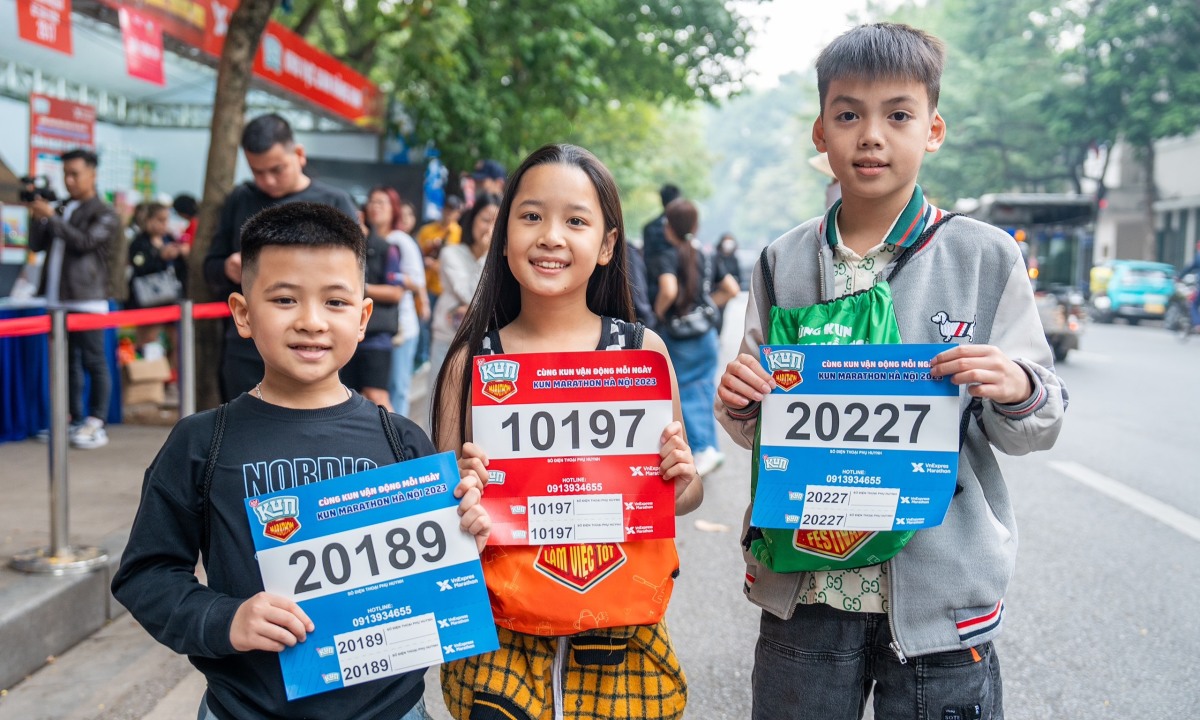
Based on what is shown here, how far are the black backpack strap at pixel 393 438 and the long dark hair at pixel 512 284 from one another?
194 mm

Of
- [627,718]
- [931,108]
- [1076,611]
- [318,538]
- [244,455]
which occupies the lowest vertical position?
[1076,611]

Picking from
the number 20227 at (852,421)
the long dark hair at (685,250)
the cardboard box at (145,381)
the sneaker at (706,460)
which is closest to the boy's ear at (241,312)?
the number 20227 at (852,421)

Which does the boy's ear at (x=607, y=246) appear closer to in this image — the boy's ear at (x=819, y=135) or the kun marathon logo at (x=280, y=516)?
the boy's ear at (x=819, y=135)

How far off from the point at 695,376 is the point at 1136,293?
2148 centimetres

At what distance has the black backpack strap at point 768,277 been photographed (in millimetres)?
2156

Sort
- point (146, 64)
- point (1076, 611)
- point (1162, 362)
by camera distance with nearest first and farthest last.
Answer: point (1076, 611)
point (146, 64)
point (1162, 362)

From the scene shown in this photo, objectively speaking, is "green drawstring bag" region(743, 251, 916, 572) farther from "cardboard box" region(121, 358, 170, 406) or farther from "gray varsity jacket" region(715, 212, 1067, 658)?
"cardboard box" region(121, 358, 170, 406)

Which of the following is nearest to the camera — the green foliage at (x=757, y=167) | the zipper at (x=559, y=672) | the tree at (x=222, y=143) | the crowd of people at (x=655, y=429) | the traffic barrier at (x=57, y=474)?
the crowd of people at (x=655, y=429)

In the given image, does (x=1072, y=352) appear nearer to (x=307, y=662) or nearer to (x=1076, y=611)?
(x=1076, y=611)

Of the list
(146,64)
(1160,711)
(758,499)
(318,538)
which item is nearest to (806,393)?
(758,499)

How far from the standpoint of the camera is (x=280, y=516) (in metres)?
1.77

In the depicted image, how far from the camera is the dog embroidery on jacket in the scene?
195 centimetres

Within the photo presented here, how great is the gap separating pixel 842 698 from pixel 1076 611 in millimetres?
3041

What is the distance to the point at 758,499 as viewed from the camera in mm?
1943
